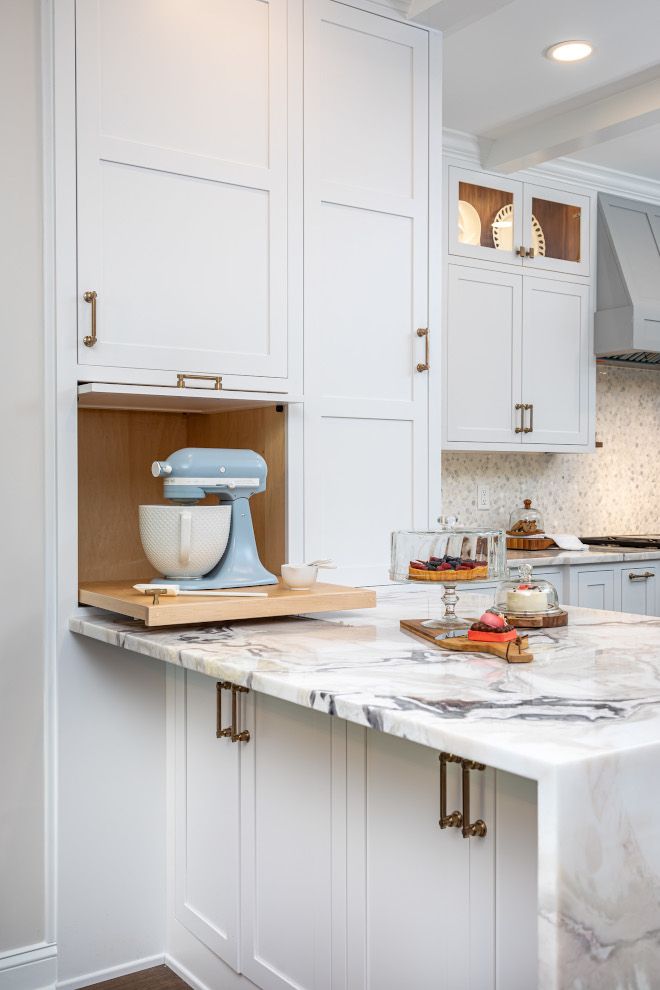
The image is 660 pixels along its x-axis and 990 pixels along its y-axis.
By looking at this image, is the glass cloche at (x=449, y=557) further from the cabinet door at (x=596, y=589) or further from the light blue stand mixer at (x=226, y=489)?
the cabinet door at (x=596, y=589)

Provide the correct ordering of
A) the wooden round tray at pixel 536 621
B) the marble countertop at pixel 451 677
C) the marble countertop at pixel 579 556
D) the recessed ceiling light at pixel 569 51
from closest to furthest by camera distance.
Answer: the marble countertop at pixel 451 677, the wooden round tray at pixel 536 621, the recessed ceiling light at pixel 569 51, the marble countertop at pixel 579 556

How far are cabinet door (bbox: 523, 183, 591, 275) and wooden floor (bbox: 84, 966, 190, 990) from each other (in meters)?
3.14

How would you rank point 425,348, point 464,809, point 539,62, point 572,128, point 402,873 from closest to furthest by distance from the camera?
point 464,809 < point 402,873 < point 425,348 < point 539,62 < point 572,128

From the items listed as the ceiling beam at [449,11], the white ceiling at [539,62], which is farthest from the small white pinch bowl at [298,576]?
the white ceiling at [539,62]

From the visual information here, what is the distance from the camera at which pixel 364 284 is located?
2660 millimetres

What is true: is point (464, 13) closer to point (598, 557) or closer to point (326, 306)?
point (326, 306)

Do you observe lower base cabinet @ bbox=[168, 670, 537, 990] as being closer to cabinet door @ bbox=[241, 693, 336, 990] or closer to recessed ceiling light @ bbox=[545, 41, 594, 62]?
cabinet door @ bbox=[241, 693, 336, 990]

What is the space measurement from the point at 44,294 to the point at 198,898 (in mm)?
1465

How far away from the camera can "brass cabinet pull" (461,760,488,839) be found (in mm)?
1441

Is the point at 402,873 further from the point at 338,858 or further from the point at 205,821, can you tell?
the point at 205,821

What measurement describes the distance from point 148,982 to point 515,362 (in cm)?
285

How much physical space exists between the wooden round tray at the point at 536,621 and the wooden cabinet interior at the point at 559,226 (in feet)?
8.62

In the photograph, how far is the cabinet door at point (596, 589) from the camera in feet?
13.1

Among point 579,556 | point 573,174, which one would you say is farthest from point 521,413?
point 573,174
